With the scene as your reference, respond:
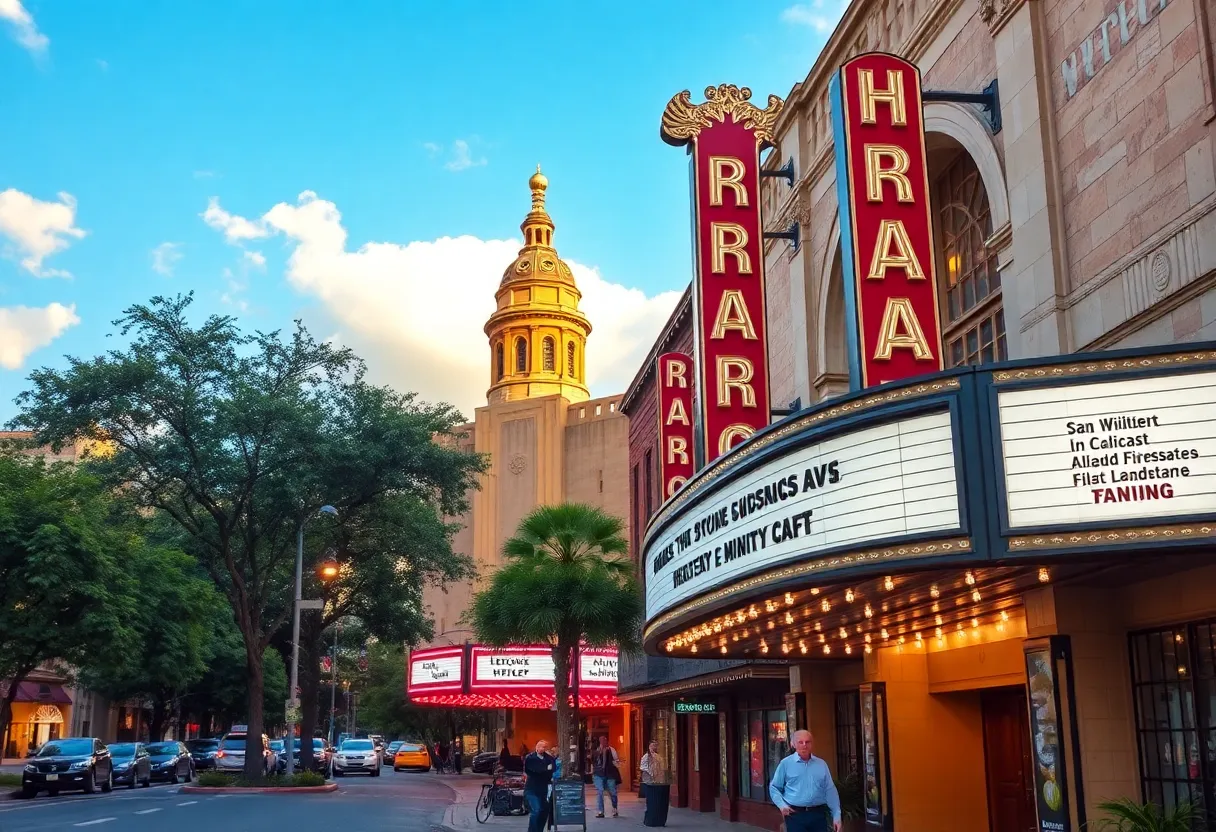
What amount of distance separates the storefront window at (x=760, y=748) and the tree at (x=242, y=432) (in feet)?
53.6

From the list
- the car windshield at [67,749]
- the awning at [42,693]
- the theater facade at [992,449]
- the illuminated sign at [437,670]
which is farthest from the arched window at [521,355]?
the theater facade at [992,449]

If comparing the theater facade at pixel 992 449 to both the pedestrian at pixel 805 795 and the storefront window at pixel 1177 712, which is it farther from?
the pedestrian at pixel 805 795

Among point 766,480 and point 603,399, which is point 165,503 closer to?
point 766,480

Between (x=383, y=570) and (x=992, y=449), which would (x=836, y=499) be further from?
(x=383, y=570)

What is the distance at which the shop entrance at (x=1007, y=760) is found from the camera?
1652cm

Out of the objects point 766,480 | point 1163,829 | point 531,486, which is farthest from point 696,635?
point 531,486

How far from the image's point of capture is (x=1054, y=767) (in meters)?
11.4

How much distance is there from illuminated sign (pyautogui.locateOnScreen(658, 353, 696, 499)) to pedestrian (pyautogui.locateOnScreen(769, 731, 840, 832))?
10484 millimetres

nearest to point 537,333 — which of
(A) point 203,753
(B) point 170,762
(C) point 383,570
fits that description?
(A) point 203,753

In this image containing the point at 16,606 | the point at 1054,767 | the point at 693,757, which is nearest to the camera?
the point at 1054,767

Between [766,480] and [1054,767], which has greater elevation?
[766,480]

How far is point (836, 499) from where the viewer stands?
1051 centimetres

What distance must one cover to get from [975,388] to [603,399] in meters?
62.2

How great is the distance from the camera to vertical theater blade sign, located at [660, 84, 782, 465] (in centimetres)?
1859
